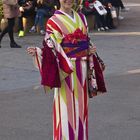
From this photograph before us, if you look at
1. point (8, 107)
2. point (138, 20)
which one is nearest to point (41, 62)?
point (8, 107)

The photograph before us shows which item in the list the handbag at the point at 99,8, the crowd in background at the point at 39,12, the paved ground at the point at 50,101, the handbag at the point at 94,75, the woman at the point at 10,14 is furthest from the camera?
the handbag at the point at 99,8

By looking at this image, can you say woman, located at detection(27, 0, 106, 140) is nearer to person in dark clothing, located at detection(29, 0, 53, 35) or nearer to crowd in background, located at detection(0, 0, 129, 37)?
crowd in background, located at detection(0, 0, 129, 37)

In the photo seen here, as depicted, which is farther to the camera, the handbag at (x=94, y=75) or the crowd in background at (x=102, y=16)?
the crowd in background at (x=102, y=16)

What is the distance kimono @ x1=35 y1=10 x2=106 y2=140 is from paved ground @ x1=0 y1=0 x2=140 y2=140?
1.60 m

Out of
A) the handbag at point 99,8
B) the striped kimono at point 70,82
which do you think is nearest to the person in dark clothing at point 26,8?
the handbag at point 99,8

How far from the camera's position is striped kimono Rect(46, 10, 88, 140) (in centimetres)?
491

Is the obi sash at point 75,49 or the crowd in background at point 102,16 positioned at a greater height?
the obi sash at point 75,49

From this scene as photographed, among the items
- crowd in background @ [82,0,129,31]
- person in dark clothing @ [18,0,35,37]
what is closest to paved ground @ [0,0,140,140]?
person in dark clothing @ [18,0,35,37]

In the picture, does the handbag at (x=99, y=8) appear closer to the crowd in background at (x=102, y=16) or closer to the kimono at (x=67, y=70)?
the crowd in background at (x=102, y=16)

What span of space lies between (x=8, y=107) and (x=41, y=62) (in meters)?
3.48

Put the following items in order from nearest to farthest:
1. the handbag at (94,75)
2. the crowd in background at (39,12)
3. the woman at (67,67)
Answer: the woman at (67,67) → the handbag at (94,75) → the crowd in background at (39,12)

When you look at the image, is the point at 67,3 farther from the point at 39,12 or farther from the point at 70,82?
the point at 39,12

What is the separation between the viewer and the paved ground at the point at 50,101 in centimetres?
691

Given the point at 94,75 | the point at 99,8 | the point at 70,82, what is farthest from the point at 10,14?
the point at 70,82
